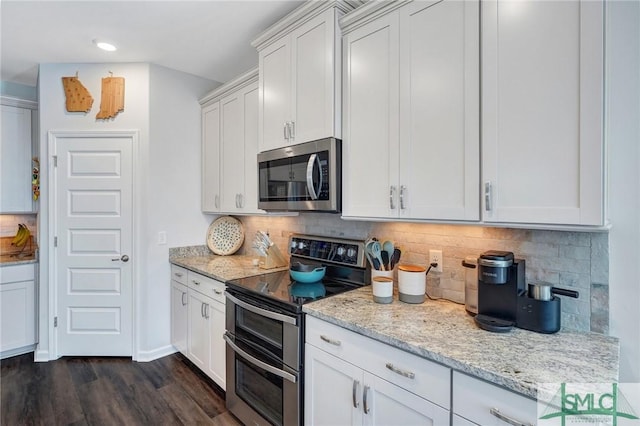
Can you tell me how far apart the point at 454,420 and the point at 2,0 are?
11.1 feet

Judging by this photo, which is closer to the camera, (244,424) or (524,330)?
(524,330)

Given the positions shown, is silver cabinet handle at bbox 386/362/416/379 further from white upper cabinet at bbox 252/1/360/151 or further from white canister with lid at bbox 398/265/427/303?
white upper cabinet at bbox 252/1/360/151

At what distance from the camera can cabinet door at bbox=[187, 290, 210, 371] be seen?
2482 mm

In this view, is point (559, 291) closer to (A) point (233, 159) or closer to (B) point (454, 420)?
(B) point (454, 420)

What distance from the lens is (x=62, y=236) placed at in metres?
2.91

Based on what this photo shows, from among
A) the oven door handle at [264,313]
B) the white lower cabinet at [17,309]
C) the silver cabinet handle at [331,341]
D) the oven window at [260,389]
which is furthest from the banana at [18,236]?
the silver cabinet handle at [331,341]

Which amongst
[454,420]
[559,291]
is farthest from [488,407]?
[559,291]

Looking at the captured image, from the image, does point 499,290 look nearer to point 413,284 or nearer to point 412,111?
point 413,284

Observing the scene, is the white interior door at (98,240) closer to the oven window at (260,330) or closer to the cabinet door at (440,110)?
the oven window at (260,330)

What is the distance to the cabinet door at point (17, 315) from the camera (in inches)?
117

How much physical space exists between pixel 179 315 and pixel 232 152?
1.59 metres

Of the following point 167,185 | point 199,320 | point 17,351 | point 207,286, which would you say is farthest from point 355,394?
point 17,351

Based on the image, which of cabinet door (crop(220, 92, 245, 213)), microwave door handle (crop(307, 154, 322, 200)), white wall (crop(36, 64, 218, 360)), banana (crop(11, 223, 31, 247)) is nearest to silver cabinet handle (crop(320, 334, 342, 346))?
microwave door handle (crop(307, 154, 322, 200))

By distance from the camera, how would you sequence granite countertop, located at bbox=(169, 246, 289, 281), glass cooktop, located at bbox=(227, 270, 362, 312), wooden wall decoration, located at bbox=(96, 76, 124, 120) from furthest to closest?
wooden wall decoration, located at bbox=(96, 76, 124, 120) < granite countertop, located at bbox=(169, 246, 289, 281) < glass cooktop, located at bbox=(227, 270, 362, 312)
